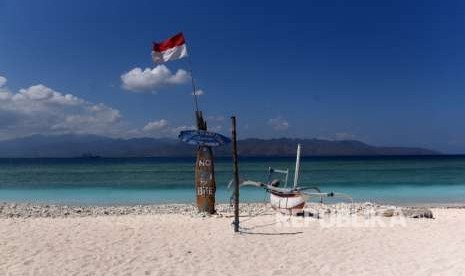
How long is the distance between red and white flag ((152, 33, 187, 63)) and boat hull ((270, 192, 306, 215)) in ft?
17.5

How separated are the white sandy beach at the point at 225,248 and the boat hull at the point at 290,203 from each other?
0.85 m

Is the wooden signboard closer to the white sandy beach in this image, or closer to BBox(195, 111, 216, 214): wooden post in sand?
BBox(195, 111, 216, 214): wooden post in sand

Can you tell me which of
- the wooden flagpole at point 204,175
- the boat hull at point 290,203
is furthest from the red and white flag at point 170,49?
the boat hull at point 290,203

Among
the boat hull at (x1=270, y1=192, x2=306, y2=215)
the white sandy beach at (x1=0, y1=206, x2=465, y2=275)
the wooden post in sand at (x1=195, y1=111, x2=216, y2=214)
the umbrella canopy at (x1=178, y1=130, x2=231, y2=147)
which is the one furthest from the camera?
the wooden post in sand at (x1=195, y1=111, x2=216, y2=214)

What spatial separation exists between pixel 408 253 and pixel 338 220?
12.5 ft

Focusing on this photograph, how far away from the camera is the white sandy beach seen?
782 cm

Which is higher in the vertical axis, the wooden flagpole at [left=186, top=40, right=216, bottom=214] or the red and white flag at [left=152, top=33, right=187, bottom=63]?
the red and white flag at [left=152, top=33, right=187, bottom=63]

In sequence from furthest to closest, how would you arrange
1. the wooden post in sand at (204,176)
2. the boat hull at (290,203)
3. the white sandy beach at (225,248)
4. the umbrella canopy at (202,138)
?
the wooden post in sand at (204,176), the umbrella canopy at (202,138), the boat hull at (290,203), the white sandy beach at (225,248)

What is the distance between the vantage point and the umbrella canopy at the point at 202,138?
13531 mm

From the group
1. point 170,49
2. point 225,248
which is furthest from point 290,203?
point 170,49

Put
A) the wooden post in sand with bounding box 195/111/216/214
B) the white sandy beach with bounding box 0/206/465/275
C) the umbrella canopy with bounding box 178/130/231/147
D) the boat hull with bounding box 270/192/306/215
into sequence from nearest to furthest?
the white sandy beach with bounding box 0/206/465/275
the boat hull with bounding box 270/192/306/215
the umbrella canopy with bounding box 178/130/231/147
the wooden post in sand with bounding box 195/111/216/214

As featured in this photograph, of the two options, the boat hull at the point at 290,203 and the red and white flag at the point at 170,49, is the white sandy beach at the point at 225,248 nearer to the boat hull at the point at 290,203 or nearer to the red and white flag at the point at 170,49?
the boat hull at the point at 290,203

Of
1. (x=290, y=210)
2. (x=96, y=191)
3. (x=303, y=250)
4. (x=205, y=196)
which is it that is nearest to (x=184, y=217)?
(x=205, y=196)

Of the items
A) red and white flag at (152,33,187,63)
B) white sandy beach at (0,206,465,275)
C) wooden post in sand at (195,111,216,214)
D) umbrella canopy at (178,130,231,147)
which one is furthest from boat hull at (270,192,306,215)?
red and white flag at (152,33,187,63)
